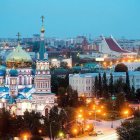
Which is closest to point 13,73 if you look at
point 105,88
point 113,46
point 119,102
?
point 119,102

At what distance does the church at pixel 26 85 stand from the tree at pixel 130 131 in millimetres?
5101

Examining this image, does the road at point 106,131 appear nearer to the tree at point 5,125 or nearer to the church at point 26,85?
the church at point 26,85

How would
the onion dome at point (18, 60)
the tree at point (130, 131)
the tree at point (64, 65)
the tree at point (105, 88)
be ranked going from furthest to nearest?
the tree at point (64, 65) → the tree at point (105, 88) → the onion dome at point (18, 60) → the tree at point (130, 131)

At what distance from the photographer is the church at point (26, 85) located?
19.8 metres

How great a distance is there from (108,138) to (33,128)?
5.90 feet

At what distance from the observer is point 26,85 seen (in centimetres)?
2186

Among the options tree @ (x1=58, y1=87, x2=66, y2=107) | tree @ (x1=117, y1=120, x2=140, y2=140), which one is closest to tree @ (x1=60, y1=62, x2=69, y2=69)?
tree @ (x1=58, y1=87, x2=66, y2=107)

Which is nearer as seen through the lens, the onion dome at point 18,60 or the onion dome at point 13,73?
the onion dome at point 13,73

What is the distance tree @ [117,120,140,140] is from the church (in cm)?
510

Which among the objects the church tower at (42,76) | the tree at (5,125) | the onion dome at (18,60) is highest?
the onion dome at (18,60)

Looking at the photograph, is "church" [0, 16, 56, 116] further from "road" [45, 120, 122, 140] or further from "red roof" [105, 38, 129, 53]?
"red roof" [105, 38, 129, 53]

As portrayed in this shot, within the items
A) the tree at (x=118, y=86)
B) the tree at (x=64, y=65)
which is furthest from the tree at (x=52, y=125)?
the tree at (x=64, y=65)

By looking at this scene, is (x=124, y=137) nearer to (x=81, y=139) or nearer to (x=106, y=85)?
(x=81, y=139)

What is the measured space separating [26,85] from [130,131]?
26.5 ft
